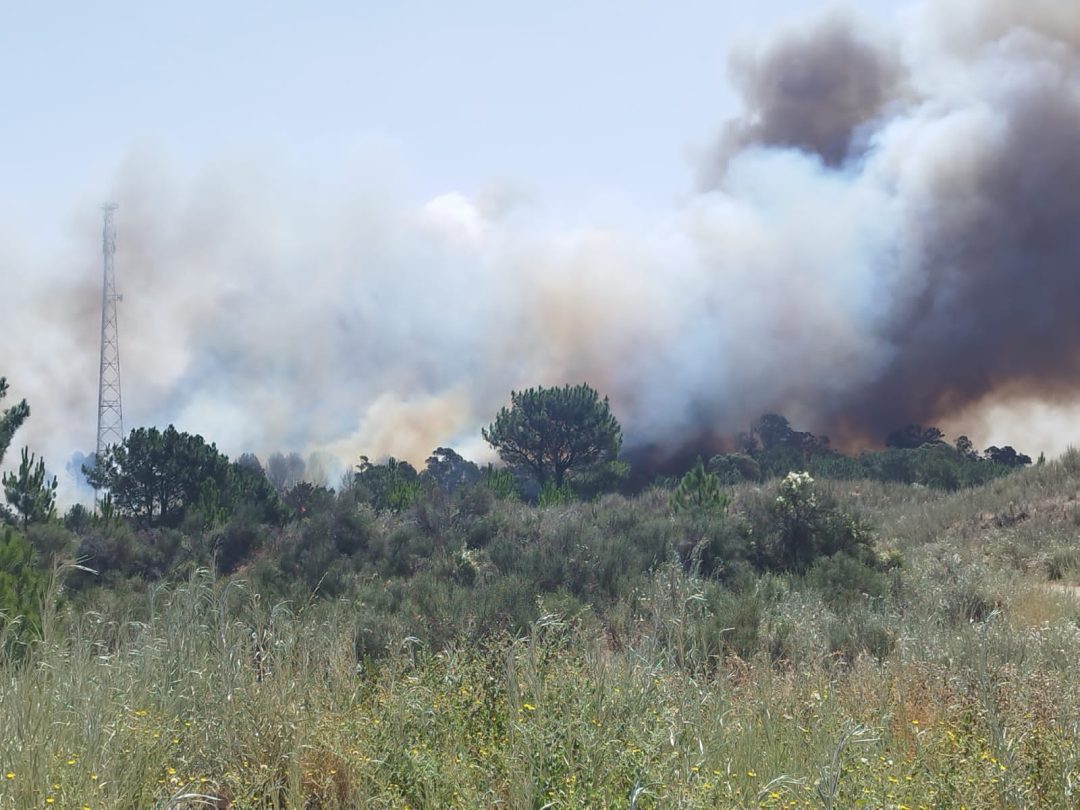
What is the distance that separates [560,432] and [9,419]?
2650 centimetres

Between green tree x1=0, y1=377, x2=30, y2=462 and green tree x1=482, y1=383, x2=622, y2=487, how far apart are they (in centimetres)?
2504

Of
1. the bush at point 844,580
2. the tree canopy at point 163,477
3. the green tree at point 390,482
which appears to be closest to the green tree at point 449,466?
the green tree at point 390,482

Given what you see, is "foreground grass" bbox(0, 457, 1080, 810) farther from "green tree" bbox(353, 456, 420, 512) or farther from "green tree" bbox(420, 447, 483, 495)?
"green tree" bbox(420, 447, 483, 495)

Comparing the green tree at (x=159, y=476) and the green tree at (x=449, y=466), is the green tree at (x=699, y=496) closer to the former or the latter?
the green tree at (x=159, y=476)

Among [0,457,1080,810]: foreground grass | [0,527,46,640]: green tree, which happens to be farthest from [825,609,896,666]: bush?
[0,527,46,640]: green tree

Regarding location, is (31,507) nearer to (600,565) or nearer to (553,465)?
(600,565)

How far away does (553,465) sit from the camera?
49.8 metres

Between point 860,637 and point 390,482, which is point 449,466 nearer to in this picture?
point 390,482

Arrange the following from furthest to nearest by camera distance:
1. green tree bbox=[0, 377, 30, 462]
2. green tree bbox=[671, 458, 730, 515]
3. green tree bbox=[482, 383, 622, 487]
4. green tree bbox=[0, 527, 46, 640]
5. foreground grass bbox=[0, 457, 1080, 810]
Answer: green tree bbox=[482, 383, 622, 487]
green tree bbox=[0, 377, 30, 462]
green tree bbox=[671, 458, 730, 515]
green tree bbox=[0, 527, 46, 640]
foreground grass bbox=[0, 457, 1080, 810]

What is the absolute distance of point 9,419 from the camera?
2822 centimetres

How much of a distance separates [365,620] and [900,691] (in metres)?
6.39

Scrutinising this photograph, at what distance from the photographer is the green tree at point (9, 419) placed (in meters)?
27.9

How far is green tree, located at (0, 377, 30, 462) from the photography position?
27.9 meters

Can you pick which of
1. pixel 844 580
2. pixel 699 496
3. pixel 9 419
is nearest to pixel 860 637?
pixel 844 580
